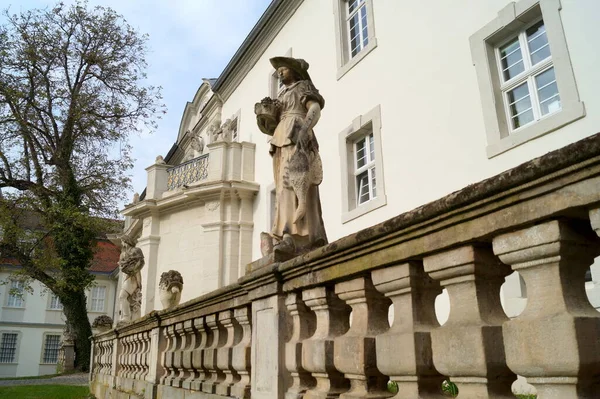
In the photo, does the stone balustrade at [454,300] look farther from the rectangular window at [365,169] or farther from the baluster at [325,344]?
the rectangular window at [365,169]

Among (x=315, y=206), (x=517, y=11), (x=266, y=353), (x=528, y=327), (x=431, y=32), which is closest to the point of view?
(x=528, y=327)

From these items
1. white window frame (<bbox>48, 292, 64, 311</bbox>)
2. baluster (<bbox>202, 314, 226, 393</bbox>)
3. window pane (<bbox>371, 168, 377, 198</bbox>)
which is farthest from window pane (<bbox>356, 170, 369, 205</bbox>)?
white window frame (<bbox>48, 292, 64, 311</bbox>)

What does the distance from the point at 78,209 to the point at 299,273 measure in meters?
18.5

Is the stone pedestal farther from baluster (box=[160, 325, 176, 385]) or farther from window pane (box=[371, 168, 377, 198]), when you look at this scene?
window pane (box=[371, 168, 377, 198])

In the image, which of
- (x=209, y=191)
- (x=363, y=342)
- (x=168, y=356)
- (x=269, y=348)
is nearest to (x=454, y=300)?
(x=363, y=342)

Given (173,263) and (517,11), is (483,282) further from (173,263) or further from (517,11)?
(173,263)

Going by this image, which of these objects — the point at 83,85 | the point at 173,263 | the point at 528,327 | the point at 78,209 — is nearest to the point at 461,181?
the point at 528,327

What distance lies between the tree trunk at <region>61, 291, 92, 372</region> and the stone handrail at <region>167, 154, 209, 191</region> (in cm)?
781

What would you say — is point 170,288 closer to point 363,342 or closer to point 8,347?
point 363,342

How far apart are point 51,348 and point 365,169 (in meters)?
39.5

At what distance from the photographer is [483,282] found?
6.09 feet

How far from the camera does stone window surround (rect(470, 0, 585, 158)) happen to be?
6460 mm

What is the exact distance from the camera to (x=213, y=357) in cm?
431

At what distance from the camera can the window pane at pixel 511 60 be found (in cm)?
753
